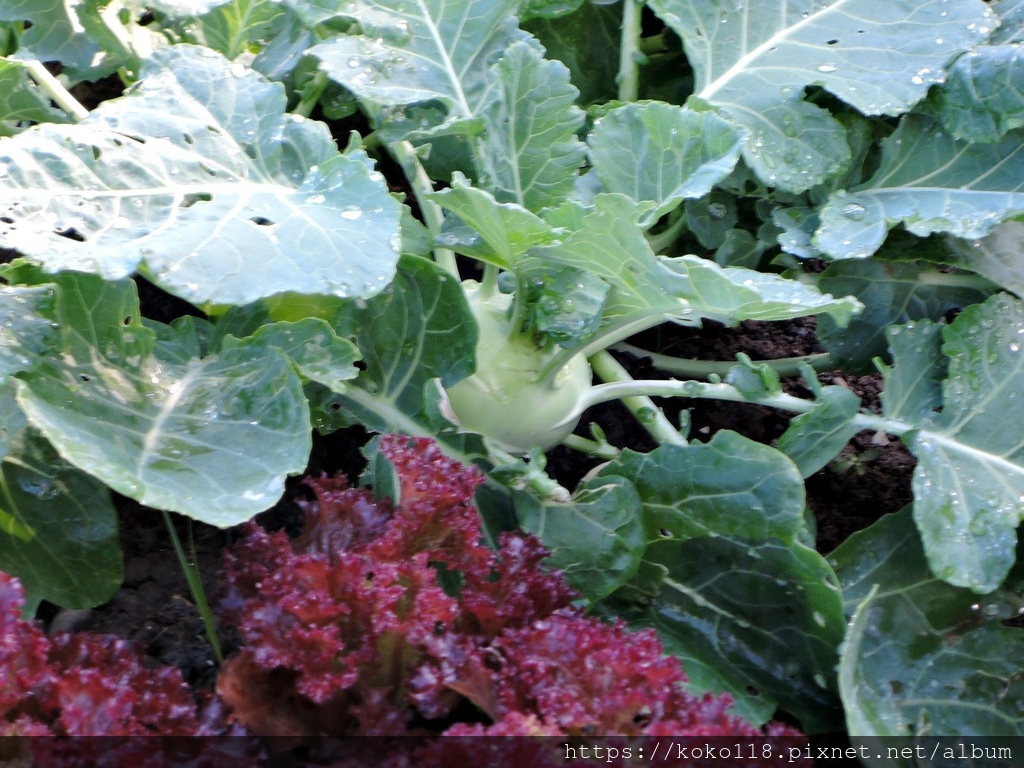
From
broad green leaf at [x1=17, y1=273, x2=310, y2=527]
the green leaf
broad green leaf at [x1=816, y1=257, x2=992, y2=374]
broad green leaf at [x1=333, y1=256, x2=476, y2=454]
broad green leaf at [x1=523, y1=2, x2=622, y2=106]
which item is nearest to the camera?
broad green leaf at [x1=17, y1=273, x2=310, y2=527]

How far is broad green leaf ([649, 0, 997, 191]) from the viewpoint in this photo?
1457 mm

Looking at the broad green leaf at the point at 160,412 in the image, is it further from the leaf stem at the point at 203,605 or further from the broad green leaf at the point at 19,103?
the broad green leaf at the point at 19,103

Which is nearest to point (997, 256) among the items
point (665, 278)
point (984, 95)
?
point (984, 95)

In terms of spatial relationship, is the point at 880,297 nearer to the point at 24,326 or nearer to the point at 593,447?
the point at 593,447

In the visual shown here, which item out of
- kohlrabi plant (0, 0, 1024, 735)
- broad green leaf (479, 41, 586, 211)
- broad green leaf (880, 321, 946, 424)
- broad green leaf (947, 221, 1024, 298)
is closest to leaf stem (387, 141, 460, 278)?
kohlrabi plant (0, 0, 1024, 735)

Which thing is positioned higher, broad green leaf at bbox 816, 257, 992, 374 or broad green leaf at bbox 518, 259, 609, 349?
broad green leaf at bbox 518, 259, 609, 349

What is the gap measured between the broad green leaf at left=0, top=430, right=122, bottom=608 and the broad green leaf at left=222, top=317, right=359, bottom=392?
301mm

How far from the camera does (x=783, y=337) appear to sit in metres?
1.83

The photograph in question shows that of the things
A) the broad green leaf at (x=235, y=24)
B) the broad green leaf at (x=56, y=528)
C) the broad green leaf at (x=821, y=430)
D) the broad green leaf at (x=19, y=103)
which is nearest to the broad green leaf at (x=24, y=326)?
the broad green leaf at (x=56, y=528)

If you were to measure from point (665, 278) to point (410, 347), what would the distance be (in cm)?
41

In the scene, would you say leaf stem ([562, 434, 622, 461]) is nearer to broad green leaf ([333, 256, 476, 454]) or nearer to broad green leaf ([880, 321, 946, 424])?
broad green leaf ([333, 256, 476, 454])

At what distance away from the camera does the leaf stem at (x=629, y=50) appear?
66.4 inches

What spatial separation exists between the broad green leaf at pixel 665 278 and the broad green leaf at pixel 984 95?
54 centimetres

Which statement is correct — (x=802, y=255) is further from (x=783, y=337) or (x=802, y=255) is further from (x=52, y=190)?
(x=52, y=190)
